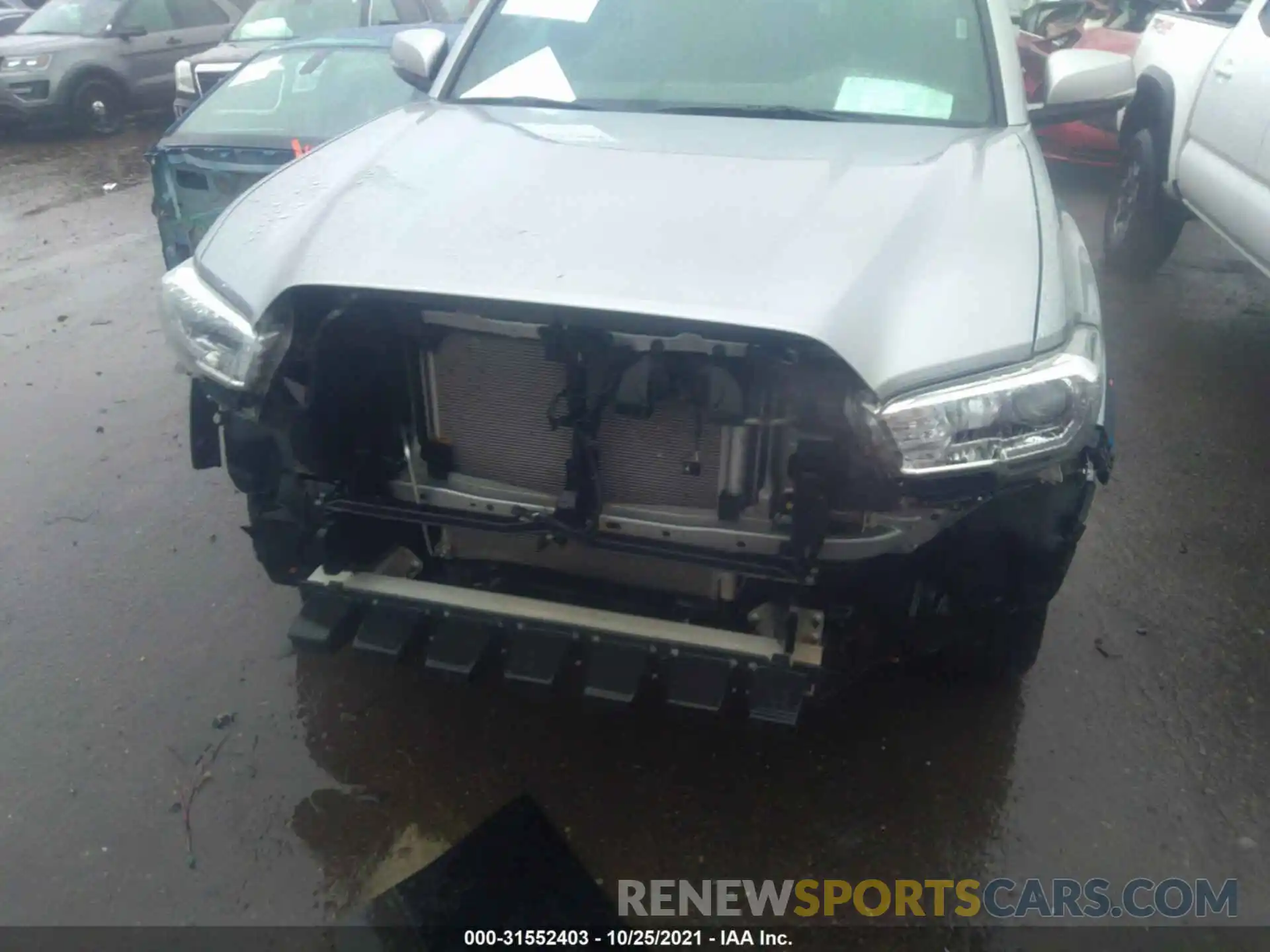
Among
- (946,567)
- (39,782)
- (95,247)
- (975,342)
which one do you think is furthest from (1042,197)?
(95,247)

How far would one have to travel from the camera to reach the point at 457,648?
2.43 meters

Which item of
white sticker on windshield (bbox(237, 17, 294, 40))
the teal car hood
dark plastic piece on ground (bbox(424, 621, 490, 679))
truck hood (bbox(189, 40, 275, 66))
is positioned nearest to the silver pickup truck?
dark plastic piece on ground (bbox(424, 621, 490, 679))

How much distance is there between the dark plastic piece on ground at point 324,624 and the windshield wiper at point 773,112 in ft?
5.44

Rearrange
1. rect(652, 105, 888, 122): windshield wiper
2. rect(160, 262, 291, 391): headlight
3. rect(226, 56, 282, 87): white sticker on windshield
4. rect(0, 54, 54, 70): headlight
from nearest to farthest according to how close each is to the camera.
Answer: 1. rect(160, 262, 291, 391): headlight
2. rect(652, 105, 888, 122): windshield wiper
3. rect(226, 56, 282, 87): white sticker on windshield
4. rect(0, 54, 54, 70): headlight

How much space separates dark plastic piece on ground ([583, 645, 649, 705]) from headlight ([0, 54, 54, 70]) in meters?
11.0

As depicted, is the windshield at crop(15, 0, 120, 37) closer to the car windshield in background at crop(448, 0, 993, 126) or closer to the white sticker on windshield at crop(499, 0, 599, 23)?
the white sticker on windshield at crop(499, 0, 599, 23)

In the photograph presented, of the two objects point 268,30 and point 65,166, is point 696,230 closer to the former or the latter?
point 268,30

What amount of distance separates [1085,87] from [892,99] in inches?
33.5

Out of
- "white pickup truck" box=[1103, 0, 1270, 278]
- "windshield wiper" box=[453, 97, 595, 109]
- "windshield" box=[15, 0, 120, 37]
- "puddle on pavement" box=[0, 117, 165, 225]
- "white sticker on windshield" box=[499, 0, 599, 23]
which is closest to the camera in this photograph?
"windshield wiper" box=[453, 97, 595, 109]

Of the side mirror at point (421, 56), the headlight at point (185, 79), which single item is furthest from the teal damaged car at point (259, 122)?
the headlight at point (185, 79)

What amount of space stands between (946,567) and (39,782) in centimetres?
225

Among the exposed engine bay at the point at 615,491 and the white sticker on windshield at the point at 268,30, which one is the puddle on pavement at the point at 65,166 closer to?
the white sticker on windshield at the point at 268,30

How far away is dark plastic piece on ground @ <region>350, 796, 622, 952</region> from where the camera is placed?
7.27 feet

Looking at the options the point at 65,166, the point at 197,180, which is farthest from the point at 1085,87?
the point at 65,166
